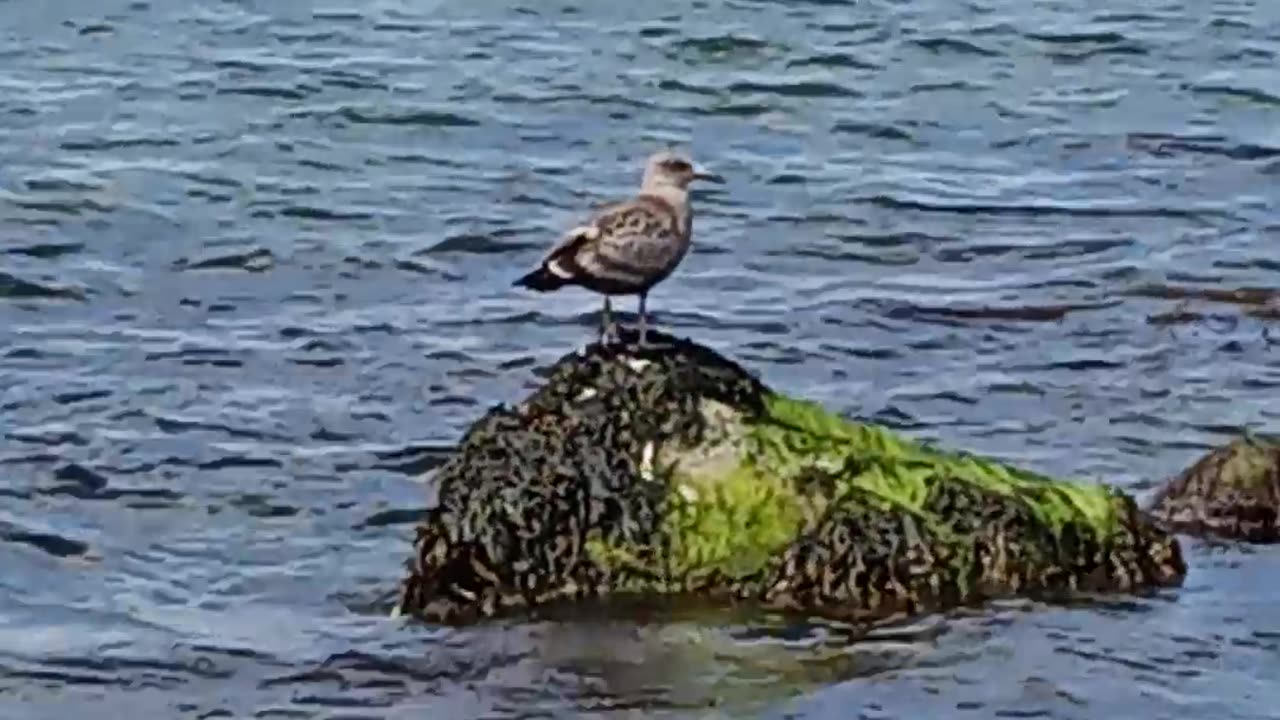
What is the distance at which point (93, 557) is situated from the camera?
9.38 meters

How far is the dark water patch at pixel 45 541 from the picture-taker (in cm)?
944

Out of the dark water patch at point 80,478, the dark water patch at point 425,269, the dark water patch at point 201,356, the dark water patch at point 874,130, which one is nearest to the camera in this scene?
the dark water patch at point 80,478

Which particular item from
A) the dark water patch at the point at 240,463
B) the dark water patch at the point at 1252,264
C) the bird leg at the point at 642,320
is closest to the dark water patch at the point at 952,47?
the dark water patch at the point at 1252,264

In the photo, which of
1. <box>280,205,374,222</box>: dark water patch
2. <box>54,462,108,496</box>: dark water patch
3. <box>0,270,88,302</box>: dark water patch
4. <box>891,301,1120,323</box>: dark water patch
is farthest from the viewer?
<box>280,205,374,222</box>: dark water patch

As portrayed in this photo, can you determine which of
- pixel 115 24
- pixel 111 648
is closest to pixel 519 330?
pixel 111 648

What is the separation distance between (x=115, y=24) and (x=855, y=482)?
9.40m

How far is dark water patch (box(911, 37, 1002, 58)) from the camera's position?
55.9 ft

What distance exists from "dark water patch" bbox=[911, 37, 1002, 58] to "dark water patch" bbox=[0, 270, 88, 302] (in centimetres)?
607

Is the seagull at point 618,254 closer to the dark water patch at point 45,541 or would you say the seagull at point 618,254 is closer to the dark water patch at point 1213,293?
the dark water patch at point 45,541

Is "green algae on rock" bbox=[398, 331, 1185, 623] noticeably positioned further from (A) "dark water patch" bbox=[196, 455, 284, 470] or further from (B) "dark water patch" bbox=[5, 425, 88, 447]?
(B) "dark water patch" bbox=[5, 425, 88, 447]

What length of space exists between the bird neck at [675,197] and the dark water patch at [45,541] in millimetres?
2013

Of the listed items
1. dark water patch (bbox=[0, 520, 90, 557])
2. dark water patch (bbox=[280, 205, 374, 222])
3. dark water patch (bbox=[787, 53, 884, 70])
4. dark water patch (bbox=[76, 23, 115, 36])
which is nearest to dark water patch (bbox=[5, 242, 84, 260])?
dark water patch (bbox=[280, 205, 374, 222])

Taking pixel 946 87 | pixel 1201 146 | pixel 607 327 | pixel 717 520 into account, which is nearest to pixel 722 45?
pixel 946 87

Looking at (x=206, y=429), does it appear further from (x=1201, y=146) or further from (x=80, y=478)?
(x=1201, y=146)
